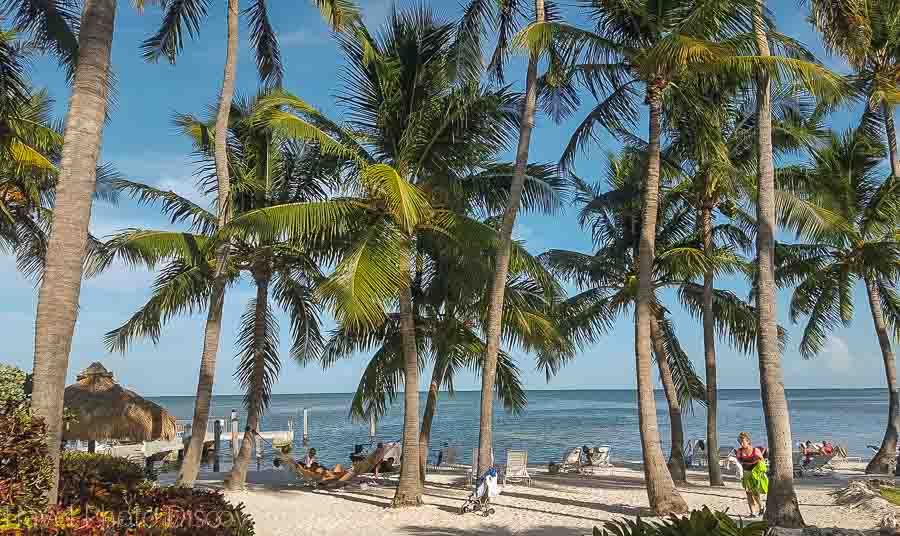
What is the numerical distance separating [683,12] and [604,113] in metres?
2.11

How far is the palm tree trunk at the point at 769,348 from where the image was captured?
28.8 feet

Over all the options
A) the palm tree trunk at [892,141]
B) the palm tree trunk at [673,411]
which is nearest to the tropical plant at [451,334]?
the palm tree trunk at [673,411]

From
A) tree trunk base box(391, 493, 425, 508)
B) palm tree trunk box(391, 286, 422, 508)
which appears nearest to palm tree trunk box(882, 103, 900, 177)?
palm tree trunk box(391, 286, 422, 508)

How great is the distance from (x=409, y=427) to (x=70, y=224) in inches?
274

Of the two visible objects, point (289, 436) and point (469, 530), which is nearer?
point (469, 530)

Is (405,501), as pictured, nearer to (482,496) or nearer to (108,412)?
(482,496)

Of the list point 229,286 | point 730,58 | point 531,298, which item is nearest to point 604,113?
point 730,58

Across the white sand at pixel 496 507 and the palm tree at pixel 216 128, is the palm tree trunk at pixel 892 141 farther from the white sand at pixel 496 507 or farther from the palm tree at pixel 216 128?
the palm tree at pixel 216 128

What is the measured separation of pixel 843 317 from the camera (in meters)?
19.0

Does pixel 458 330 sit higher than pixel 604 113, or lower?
lower

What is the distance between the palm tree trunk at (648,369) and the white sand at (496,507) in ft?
1.47

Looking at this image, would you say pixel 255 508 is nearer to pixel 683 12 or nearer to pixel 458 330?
pixel 458 330

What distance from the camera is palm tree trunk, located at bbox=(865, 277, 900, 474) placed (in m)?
16.3

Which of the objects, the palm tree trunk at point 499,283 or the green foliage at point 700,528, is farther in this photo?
the palm tree trunk at point 499,283
